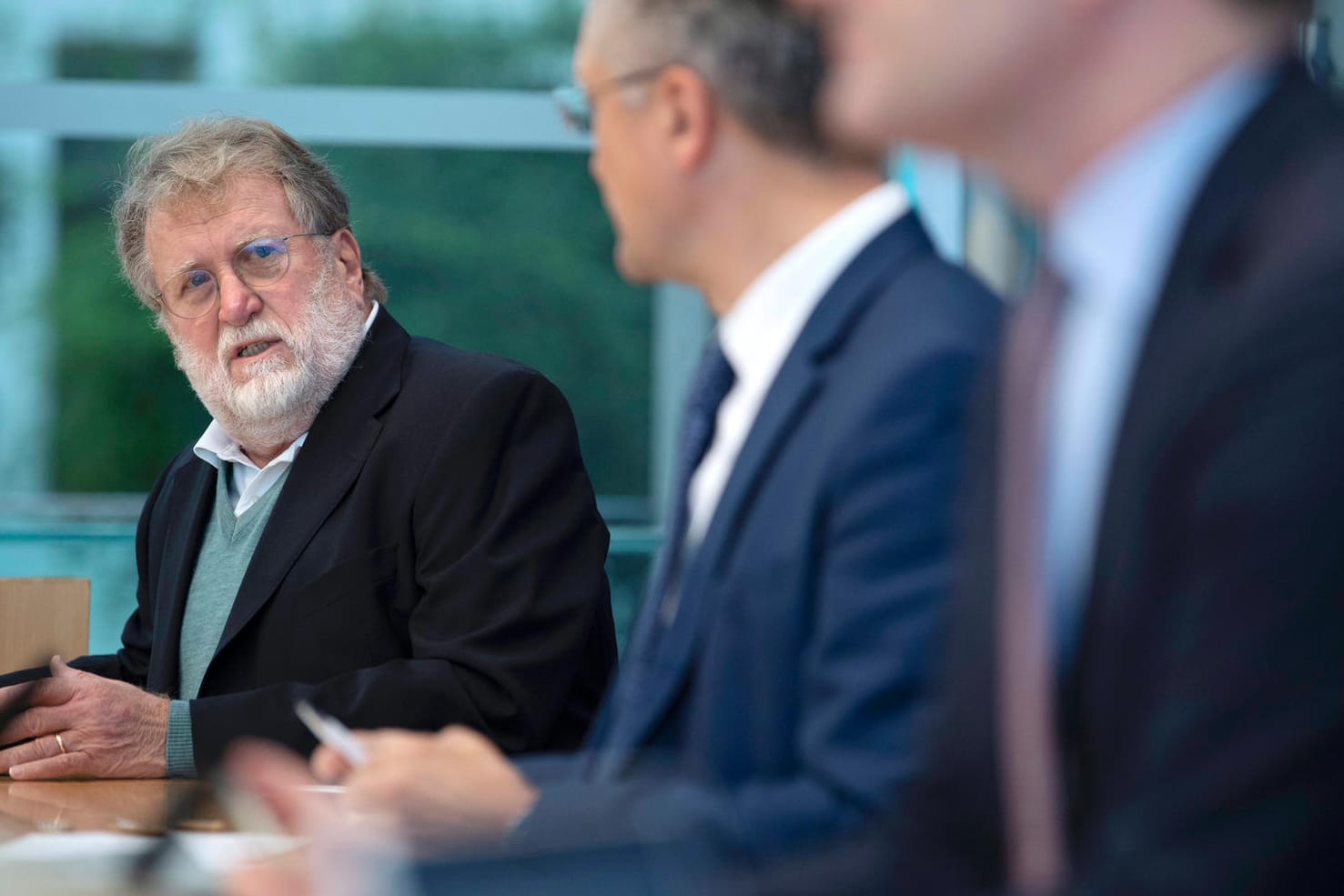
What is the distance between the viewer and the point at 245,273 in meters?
2.84

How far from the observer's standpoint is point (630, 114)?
4.91ft

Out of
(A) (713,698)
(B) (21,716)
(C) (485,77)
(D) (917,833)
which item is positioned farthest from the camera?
(C) (485,77)

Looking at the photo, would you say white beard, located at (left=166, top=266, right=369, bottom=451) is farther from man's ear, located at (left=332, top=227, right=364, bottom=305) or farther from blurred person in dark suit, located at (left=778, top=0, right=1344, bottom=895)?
blurred person in dark suit, located at (left=778, top=0, right=1344, bottom=895)

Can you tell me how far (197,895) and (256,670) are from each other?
4.05 ft

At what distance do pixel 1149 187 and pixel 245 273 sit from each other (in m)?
2.28

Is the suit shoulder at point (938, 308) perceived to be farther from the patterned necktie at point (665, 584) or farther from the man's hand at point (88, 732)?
the man's hand at point (88, 732)

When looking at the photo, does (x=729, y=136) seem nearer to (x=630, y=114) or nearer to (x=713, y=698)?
(x=630, y=114)

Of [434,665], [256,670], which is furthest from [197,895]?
[256,670]

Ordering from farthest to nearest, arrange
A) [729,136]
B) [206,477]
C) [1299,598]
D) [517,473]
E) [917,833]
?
1. [206,477]
2. [517,473]
3. [729,136]
4. [917,833]
5. [1299,598]

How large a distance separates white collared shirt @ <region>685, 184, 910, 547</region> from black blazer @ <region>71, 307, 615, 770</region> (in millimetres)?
970

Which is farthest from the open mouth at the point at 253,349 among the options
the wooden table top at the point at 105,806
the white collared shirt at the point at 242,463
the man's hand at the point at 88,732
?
the wooden table top at the point at 105,806

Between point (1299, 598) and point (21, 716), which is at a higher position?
point (1299, 598)

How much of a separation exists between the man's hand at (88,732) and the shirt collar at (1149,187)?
1857mm

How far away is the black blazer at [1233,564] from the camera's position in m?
0.65
